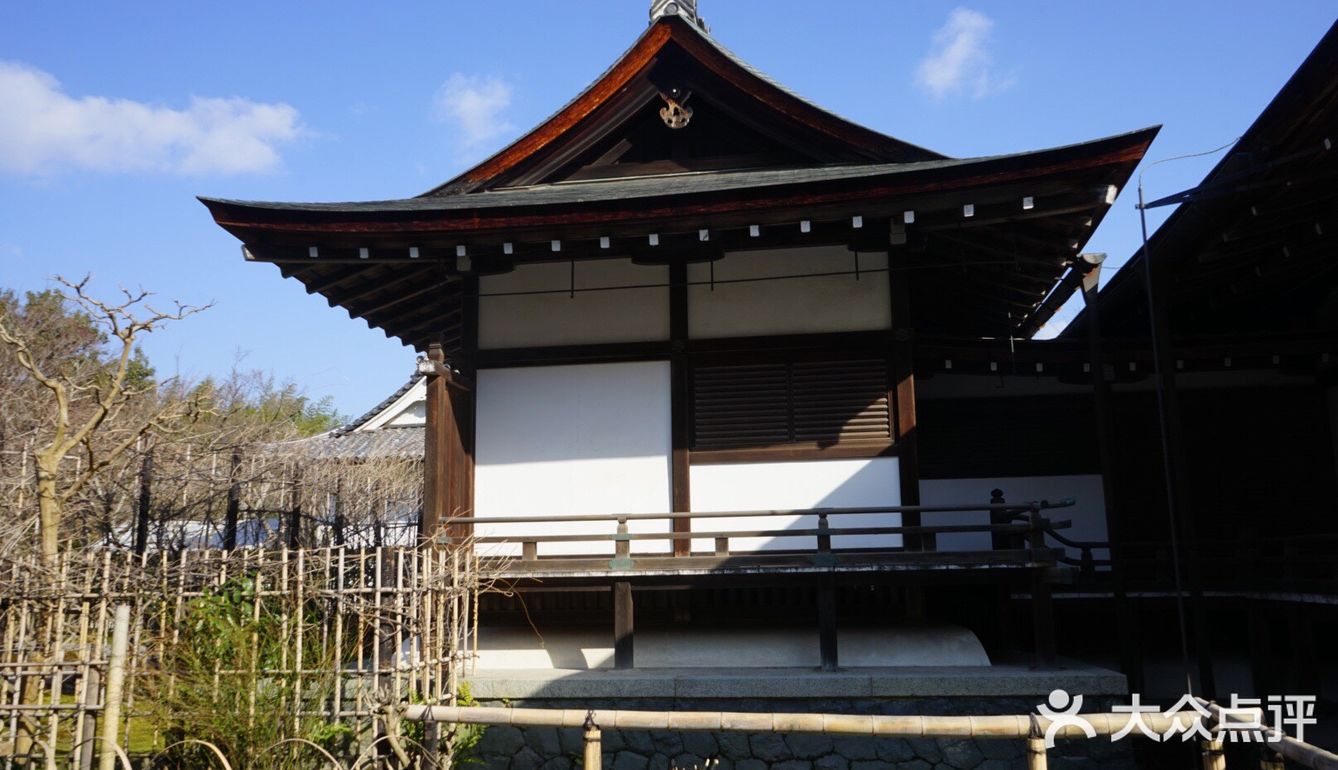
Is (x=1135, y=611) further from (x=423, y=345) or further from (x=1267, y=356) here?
(x=423, y=345)

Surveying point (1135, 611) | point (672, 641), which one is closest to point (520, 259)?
point (672, 641)

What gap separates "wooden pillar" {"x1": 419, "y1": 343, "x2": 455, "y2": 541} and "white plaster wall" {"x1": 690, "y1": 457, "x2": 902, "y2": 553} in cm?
231

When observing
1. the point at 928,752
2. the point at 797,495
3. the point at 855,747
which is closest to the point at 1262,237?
the point at 797,495

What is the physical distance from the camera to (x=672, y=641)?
8.76 metres

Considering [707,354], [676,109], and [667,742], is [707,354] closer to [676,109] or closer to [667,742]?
[676,109]

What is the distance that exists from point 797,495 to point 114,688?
220 inches

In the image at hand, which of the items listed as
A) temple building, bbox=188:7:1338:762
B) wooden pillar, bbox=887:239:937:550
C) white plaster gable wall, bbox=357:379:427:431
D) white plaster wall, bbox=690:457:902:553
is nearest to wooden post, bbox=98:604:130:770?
temple building, bbox=188:7:1338:762

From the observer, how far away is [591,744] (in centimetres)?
518

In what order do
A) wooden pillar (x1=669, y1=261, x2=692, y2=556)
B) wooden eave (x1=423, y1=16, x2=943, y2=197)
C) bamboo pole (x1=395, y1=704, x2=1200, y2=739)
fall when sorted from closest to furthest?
bamboo pole (x1=395, y1=704, x2=1200, y2=739), wooden pillar (x1=669, y1=261, x2=692, y2=556), wooden eave (x1=423, y1=16, x2=943, y2=197)

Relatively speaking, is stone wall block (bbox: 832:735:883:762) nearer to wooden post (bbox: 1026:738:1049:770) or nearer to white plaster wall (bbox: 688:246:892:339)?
wooden post (bbox: 1026:738:1049:770)

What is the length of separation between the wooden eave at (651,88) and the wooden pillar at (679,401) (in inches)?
71.1

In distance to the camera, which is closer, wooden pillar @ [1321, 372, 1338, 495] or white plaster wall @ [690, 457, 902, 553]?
white plaster wall @ [690, 457, 902, 553]

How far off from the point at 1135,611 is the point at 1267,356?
3.16 metres

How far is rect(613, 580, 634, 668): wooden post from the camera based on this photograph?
834 centimetres
